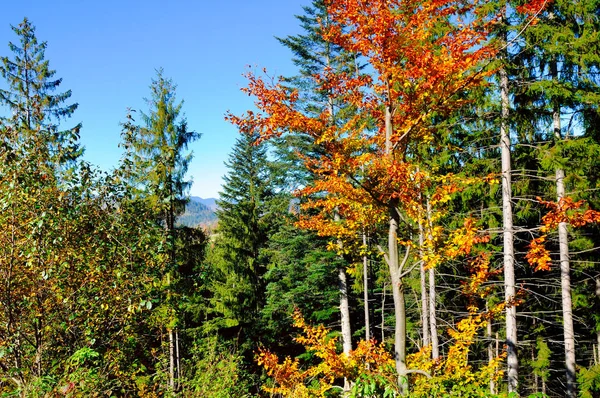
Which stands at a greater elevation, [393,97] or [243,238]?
[393,97]

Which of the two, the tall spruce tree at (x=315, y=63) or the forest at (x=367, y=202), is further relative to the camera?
the tall spruce tree at (x=315, y=63)

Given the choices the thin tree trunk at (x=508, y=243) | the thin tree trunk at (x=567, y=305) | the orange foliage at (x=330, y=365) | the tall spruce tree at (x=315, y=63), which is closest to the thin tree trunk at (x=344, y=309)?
the tall spruce tree at (x=315, y=63)

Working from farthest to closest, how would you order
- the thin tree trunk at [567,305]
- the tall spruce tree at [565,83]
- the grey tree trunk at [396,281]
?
the thin tree trunk at [567,305] < the tall spruce tree at [565,83] < the grey tree trunk at [396,281]

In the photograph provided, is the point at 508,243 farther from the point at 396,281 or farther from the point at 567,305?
the point at 396,281

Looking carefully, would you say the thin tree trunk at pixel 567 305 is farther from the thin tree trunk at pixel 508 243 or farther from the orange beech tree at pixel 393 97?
the orange beech tree at pixel 393 97

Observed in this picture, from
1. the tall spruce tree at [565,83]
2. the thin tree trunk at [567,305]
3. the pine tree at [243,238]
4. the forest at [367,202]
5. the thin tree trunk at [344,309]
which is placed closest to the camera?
the forest at [367,202]

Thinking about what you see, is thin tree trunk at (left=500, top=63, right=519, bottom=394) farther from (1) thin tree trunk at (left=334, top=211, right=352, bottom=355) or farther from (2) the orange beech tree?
(1) thin tree trunk at (left=334, top=211, right=352, bottom=355)

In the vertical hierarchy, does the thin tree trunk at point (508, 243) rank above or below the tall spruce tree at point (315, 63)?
below

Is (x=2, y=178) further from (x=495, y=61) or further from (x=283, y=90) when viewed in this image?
(x=495, y=61)

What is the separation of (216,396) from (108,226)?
5.47 m

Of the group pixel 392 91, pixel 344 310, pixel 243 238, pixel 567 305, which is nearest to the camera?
pixel 392 91

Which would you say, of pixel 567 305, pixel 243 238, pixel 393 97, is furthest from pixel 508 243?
pixel 243 238

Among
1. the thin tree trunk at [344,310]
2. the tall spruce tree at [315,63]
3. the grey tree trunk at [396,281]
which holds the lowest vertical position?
the thin tree trunk at [344,310]

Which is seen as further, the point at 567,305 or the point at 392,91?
the point at 567,305
